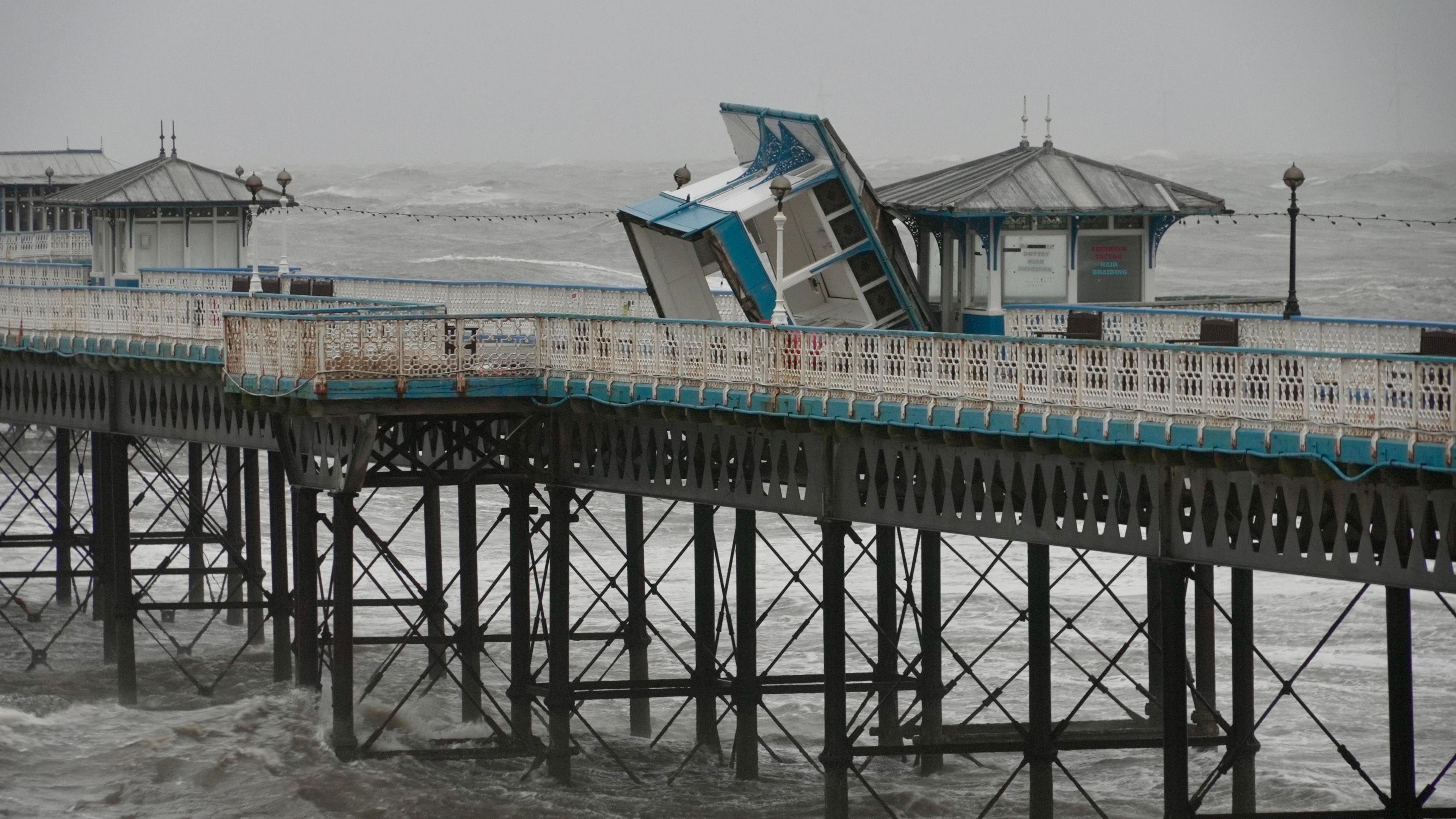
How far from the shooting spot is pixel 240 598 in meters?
49.0

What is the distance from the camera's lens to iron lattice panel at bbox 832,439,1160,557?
25.1 m

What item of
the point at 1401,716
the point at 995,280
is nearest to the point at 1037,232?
the point at 995,280

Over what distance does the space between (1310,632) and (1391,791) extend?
893 inches

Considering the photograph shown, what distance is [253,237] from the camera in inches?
→ 1742

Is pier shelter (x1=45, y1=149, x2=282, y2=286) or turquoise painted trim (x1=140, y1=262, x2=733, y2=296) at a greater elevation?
pier shelter (x1=45, y1=149, x2=282, y2=286)

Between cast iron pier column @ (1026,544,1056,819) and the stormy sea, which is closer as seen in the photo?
cast iron pier column @ (1026,544,1056,819)

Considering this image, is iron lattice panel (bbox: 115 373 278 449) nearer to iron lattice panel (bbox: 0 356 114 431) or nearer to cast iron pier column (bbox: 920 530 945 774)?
iron lattice panel (bbox: 0 356 114 431)

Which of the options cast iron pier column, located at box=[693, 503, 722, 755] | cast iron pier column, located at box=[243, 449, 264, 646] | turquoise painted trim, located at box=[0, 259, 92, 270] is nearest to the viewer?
cast iron pier column, located at box=[693, 503, 722, 755]

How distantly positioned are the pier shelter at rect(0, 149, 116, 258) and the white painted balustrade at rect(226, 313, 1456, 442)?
92.0 feet

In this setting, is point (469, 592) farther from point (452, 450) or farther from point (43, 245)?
point (43, 245)

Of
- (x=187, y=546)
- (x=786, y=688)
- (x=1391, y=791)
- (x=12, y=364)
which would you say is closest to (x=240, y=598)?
(x=12, y=364)

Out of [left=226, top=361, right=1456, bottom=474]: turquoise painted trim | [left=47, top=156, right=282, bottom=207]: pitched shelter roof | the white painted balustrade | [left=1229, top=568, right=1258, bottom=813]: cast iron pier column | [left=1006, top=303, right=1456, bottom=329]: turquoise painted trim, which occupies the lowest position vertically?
[left=1229, top=568, right=1258, bottom=813]: cast iron pier column

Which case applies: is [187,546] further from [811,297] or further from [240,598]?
[811,297]

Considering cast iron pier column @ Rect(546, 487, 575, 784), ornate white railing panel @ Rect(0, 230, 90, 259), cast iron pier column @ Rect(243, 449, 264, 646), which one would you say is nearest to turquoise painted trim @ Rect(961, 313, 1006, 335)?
cast iron pier column @ Rect(546, 487, 575, 784)
